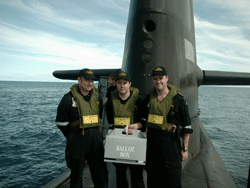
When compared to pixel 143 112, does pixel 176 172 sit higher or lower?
lower

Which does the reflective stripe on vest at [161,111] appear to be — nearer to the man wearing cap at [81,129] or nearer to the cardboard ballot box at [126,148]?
the cardboard ballot box at [126,148]

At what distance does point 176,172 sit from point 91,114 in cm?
168

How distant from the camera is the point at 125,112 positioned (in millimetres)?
3373

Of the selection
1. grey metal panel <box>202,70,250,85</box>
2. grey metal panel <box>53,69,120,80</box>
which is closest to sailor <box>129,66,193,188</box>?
grey metal panel <box>202,70,250,85</box>

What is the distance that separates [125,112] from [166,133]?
0.75m

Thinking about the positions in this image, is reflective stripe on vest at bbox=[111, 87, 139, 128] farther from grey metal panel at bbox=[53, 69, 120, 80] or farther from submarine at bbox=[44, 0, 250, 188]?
grey metal panel at bbox=[53, 69, 120, 80]

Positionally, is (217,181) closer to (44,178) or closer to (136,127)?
(136,127)

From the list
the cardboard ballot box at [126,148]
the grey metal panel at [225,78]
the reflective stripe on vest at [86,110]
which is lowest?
the cardboard ballot box at [126,148]

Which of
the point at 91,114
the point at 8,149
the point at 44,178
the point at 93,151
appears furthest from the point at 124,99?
the point at 8,149

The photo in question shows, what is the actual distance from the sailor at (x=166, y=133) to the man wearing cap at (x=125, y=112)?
0.25m

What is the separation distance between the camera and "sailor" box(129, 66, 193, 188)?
311 cm

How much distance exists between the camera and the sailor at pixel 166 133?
311cm

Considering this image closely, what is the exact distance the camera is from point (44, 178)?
1175 centimetres

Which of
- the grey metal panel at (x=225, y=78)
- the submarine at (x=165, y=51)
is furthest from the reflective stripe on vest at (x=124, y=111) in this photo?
the grey metal panel at (x=225, y=78)
